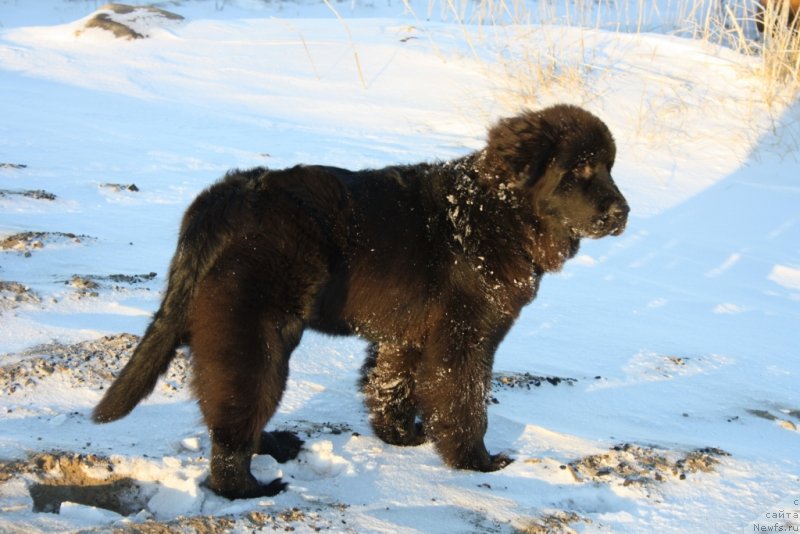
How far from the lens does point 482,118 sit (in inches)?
399

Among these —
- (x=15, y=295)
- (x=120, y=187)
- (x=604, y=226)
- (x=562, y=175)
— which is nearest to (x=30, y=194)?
(x=120, y=187)

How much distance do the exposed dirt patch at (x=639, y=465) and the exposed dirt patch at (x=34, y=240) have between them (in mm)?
3984

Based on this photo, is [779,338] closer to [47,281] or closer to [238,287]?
[238,287]

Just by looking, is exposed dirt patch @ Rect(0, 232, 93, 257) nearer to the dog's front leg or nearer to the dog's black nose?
the dog's front leg

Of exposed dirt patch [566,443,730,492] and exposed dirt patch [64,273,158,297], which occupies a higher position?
exposed dirt patch [64,273,158,297]

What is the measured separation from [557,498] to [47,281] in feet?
11.4

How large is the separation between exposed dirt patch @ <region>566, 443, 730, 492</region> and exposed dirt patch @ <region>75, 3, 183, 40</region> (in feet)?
35.3

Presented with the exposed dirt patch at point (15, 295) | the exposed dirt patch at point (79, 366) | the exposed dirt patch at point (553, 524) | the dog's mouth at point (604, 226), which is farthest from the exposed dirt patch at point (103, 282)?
the exposed dirt patch at point (553, 524)

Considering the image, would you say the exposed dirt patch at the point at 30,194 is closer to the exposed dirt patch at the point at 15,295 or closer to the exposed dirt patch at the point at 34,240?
the exposed dirt patch at the point at 34,240

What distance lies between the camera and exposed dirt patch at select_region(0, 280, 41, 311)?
4695 mm

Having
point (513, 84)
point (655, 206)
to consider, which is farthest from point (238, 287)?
point (513, 84)

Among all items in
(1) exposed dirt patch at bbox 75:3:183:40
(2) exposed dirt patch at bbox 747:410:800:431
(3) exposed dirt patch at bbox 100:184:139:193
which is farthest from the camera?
(1) exposed dirt patch at bbox 75:3:183:40

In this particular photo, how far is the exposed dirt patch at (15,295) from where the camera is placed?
15.4 ft

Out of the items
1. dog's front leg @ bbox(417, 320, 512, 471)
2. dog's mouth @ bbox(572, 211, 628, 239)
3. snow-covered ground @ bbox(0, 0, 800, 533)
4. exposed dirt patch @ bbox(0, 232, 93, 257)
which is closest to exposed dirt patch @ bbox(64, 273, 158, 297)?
snow-covered ground @ bbox(0, 0, 800, 533)
